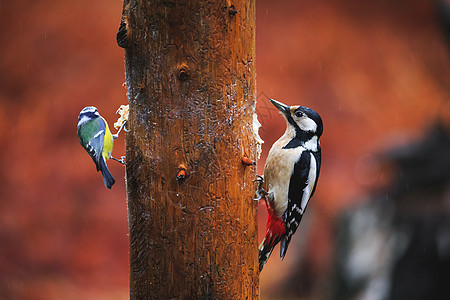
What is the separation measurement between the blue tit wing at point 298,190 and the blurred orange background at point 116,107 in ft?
14.5

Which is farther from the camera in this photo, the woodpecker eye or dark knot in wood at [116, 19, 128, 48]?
the woodpecker eye

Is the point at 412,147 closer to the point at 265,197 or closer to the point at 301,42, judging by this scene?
the point at 265,197

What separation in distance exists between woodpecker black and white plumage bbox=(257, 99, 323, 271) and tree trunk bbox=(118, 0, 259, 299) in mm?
1021

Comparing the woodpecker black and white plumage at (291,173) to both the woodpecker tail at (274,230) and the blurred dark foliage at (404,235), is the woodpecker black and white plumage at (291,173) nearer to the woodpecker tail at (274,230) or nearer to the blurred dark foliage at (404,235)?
the woodpecker tail at (274,230)

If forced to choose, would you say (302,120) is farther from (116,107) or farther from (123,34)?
(116,107)

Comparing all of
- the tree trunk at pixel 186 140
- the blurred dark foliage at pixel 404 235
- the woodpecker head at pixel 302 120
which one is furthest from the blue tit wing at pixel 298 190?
the blurred dark foliage at pixel 404 235

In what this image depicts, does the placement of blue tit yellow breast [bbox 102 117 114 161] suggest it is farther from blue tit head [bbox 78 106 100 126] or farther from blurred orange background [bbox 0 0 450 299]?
blurred orange background [bbox 0 0 450 299]

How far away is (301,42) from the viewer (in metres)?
14.7

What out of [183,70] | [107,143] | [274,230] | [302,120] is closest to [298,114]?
[302,120]

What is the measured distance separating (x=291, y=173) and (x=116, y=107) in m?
9.45

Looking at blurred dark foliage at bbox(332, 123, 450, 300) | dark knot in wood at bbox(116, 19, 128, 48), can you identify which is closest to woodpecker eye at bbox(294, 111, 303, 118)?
dark knot in wood at bbox(116, 19, 128, 48)

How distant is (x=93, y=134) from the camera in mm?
2959

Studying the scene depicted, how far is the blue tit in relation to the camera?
288 centimetres

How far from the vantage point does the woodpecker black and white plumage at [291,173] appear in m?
3.33
